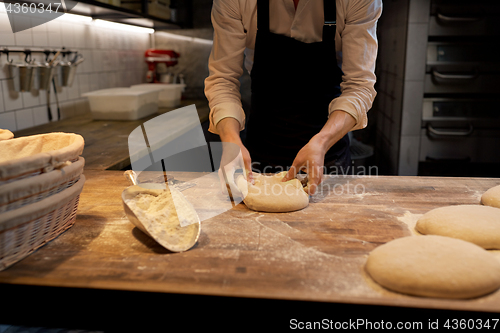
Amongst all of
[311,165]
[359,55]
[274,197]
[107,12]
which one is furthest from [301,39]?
→ [107,12]

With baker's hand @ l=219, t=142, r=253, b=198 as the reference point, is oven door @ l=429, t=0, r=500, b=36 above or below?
above

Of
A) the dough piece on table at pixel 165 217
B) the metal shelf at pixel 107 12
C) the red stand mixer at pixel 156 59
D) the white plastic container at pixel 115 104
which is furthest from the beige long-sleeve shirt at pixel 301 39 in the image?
the red stand mixer at pixel 156 59

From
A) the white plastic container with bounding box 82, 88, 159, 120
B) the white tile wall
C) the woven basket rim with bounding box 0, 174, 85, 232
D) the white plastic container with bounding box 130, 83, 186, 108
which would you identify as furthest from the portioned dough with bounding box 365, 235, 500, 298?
the white plastic container with bounding box 130, 83, 186, 108

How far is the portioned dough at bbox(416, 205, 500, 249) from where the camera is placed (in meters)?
0.79

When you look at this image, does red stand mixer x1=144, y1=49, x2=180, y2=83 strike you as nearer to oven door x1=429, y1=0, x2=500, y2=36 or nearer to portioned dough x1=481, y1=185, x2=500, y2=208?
oven door x1=429, y1=0, x2=500, y2=36

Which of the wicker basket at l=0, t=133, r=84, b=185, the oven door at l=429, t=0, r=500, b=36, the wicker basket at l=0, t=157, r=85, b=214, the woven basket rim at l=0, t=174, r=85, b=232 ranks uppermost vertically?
the oven door at l=429, t=0, r=500, b=36

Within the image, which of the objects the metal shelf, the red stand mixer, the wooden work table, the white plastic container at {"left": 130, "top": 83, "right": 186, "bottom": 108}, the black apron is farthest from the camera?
the red stand mixer

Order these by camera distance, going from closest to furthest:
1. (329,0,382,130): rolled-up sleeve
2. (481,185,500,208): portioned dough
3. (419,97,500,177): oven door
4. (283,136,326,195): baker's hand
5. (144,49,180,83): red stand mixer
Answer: (481,185,500,208): portioned dough
(283,136,326,195): baker's hand
(329,0,382,130): rolled-up sleeve
(419,97,500,177): oven door
(144,49,180,83): red stand mixer

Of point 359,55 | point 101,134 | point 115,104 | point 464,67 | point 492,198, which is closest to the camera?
point 492,198

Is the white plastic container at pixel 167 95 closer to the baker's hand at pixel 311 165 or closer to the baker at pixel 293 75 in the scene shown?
the baker at pixel 293 75

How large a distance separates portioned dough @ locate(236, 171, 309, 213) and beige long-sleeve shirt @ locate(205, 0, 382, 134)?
371mm

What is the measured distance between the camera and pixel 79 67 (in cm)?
250

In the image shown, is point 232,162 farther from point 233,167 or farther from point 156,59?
point 156,59

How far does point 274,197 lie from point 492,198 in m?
0.57
